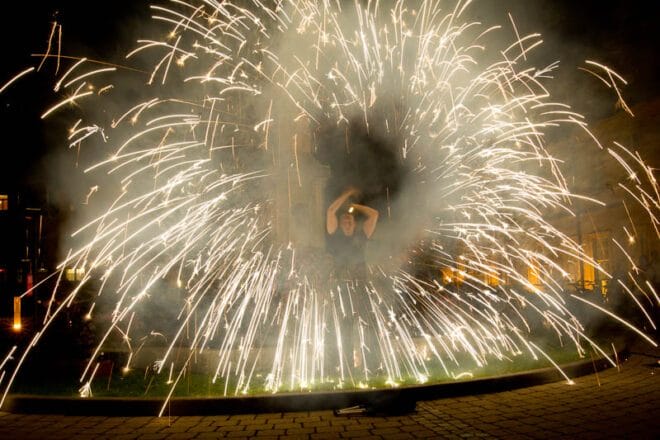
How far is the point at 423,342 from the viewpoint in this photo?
7340 millimetres

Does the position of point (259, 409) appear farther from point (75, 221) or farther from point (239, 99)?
point (75, 221)

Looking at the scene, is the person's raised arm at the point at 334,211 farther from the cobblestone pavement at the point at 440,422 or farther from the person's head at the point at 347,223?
the cobblestone pavement at the point at 440,422

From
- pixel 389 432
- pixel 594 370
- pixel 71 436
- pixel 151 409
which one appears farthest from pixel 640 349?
pixel 71 436

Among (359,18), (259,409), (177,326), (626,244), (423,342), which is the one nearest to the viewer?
(259,409)

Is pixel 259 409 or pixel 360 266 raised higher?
pixel 360 266

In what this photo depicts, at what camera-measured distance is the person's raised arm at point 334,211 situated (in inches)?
251

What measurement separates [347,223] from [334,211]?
10.1 inches

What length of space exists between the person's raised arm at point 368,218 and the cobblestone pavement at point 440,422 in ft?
7.86

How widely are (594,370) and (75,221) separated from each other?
549 inches

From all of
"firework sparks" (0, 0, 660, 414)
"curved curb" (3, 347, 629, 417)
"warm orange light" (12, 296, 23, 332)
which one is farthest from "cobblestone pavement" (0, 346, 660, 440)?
"warm orange light" (12, 296, 23, 332)

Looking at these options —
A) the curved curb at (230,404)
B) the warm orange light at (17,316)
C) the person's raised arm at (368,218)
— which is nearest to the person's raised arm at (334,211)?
the person's raised arm at (368,218)

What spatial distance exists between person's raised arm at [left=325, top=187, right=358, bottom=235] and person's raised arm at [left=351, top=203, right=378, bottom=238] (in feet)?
0.56

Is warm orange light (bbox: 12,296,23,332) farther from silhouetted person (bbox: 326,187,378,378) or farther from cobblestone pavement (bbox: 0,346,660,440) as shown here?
silhouetted person (bbox: 326,187,378,378)

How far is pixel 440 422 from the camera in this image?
14.8ft
